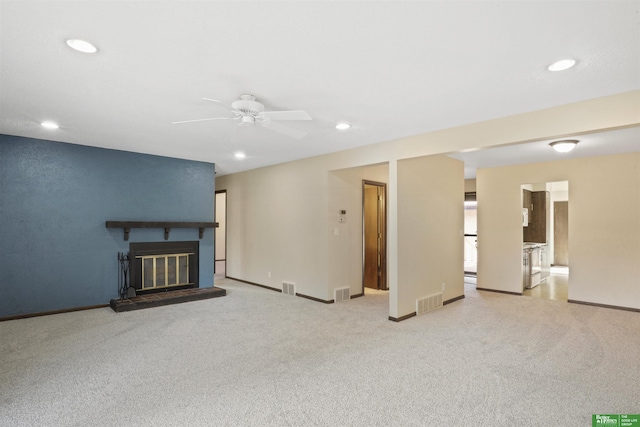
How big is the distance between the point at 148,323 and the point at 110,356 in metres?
1.08

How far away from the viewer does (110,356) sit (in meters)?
3.37

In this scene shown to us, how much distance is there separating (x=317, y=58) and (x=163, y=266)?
4.82 m

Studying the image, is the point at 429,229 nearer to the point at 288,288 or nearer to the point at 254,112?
the point at 288,288

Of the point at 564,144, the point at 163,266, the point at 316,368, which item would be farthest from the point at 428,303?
the point at 163,266

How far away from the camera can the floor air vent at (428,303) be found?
4.90 meters

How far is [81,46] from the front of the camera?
2193mm

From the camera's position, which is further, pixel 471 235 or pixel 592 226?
pixel 471 235

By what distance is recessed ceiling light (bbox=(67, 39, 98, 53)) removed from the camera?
7.00 ft

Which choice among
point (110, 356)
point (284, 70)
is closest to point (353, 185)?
point (284, 70)

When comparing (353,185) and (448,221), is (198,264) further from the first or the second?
(448,221)

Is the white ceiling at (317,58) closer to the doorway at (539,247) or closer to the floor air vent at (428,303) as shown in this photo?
the floor air vent at (428,303)

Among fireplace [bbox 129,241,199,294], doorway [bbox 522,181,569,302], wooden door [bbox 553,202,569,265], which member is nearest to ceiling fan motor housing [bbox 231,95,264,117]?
fireplace [bbox 129,241,199,294]

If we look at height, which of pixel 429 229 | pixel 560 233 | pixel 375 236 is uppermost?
pixel 429 229

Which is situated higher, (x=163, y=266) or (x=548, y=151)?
(x=548, y=151)
